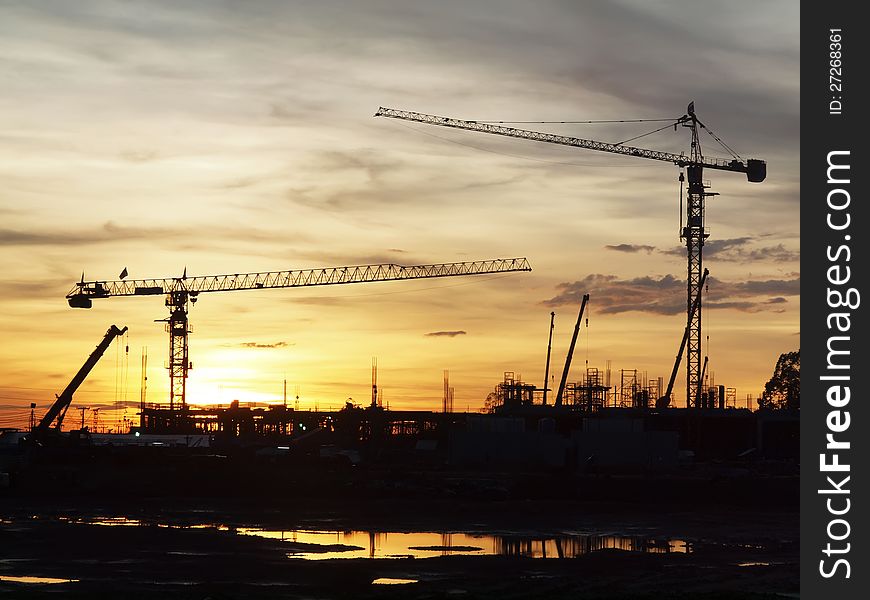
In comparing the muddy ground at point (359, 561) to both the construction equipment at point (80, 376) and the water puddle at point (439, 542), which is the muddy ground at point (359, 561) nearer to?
the water puddle at point (439, 542)

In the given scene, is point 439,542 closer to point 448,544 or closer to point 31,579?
point 448,544

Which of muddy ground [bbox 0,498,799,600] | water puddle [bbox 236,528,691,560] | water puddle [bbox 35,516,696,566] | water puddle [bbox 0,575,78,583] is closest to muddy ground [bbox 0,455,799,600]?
muddy ground [bbox 0,498,799,600]

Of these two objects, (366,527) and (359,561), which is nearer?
(359,561)

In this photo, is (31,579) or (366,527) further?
(366,527)

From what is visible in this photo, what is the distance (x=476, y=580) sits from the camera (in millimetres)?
43469

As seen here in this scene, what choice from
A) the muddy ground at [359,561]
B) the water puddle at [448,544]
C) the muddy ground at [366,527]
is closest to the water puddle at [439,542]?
the water puddle at [448,544]

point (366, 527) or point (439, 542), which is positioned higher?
point (439, 542)

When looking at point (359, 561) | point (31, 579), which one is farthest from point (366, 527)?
point (31, 579)

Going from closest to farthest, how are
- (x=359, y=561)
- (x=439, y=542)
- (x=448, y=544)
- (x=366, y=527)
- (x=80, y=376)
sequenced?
(x=359, y=561), (x=448, y=544), (x=439, y=542), (x=366, y=527), (x=80, y=376)

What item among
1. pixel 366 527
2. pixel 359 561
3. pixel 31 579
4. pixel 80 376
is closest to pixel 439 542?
pixel 366 527

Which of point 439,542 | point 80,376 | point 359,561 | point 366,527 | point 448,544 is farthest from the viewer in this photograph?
point 80,376

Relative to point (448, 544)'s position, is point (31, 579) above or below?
above

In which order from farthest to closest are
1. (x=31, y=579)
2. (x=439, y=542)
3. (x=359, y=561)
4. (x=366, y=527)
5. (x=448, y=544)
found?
(x=366, y=527), (x=439, y=542), (x=448, y=544), (x=359, y=561), (x=31, y=579)

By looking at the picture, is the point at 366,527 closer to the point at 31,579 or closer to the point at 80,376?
the point at 31,579
